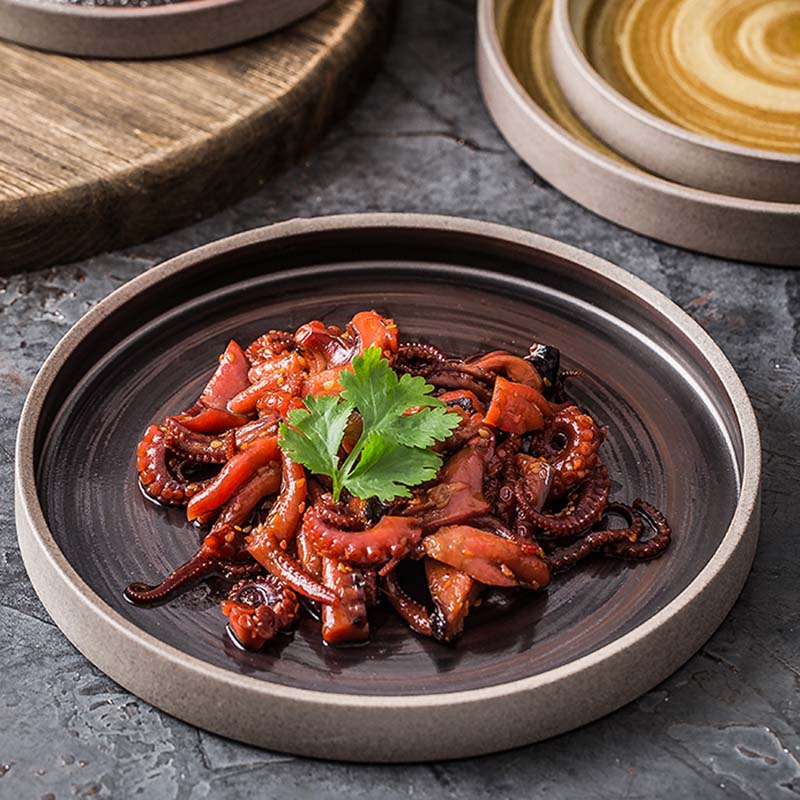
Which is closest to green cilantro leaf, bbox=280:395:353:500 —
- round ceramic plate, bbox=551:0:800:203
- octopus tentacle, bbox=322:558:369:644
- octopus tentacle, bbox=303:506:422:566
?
octopus tentacle, bbox=303:506:422:566

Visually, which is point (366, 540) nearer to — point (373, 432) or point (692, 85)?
point (373, 432)

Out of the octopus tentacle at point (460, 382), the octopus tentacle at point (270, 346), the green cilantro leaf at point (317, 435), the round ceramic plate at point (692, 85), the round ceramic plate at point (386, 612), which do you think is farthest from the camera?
the round ceramic plate at point (692, 85)

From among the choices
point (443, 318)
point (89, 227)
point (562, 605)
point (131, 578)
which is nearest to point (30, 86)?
point (89, 227)

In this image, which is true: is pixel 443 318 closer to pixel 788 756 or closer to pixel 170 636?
pixel 170 636

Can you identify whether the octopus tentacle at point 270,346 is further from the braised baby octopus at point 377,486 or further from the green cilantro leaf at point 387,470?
the green cilantro leaf at point 387,470

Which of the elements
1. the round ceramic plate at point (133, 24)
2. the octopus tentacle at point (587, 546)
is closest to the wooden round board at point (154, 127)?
the round ceramic plate at point (133, 24)

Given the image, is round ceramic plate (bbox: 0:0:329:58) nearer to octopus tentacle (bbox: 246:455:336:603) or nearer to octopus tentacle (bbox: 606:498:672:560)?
octopus tentacle (bbox: 246:455:336:603)

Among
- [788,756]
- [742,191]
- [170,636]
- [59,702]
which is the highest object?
[742,191]
